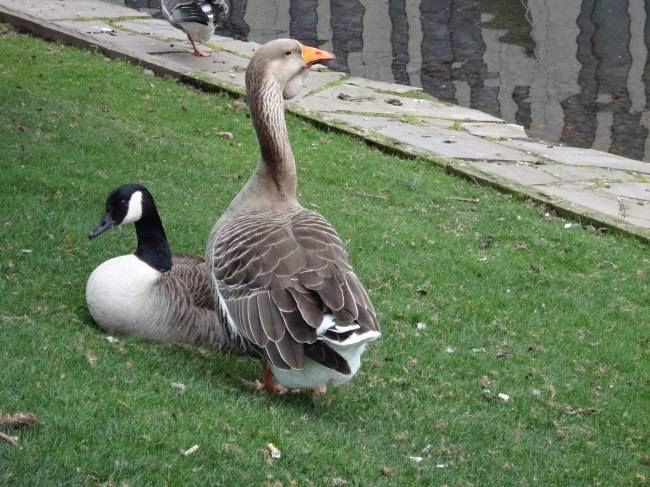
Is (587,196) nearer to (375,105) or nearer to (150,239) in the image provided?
(375,105)

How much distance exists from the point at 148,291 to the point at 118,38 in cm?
852

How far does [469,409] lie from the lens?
16.2 ft

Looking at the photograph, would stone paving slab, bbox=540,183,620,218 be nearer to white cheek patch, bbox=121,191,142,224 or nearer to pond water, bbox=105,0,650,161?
pond water, bbox=105,0,650,161

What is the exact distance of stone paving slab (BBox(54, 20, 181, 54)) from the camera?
1223 centimetres

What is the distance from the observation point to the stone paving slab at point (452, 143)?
9955 mm

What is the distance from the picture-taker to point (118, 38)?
41.3 feet

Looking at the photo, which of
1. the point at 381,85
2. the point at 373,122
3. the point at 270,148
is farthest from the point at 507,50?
the point at 270,148

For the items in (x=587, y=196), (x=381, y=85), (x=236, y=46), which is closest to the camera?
(x=587, y=196)

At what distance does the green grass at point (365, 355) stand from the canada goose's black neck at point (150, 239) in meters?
0.54

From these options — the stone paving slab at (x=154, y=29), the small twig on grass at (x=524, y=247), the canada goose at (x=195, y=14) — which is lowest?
the small twig on grass at (x=524, y=247)

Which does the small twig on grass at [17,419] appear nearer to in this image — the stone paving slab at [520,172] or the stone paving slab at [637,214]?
the stone paving slab at [637,214]

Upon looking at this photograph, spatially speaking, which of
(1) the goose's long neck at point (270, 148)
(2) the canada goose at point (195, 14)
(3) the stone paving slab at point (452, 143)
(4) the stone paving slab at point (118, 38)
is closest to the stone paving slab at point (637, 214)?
(3) the stone paving slab at point (452, 143)

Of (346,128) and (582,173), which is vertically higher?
(346,128)

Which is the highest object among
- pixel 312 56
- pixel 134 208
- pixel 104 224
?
→ pixel 312 56
